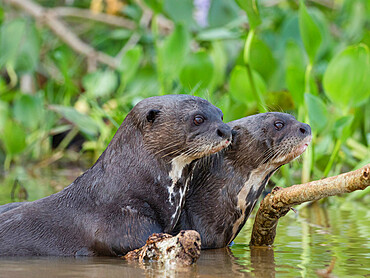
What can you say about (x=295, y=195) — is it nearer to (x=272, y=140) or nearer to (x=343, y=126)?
(x=272, y=140)

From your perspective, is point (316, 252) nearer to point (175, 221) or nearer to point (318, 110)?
point (175, 221)

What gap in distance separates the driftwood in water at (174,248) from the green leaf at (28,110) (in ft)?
16.4

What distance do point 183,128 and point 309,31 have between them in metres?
1.96

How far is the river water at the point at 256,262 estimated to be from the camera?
270 cm

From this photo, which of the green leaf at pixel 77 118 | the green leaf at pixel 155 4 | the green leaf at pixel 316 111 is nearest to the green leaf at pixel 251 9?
the green leaf at pixel 316 111

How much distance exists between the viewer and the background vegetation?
4969 mm

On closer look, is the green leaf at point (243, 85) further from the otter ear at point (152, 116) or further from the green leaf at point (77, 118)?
the otter ear at point (152, 116)

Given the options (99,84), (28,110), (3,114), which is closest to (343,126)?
(99,84)

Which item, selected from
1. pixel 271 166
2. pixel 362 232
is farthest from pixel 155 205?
pixel 362 232

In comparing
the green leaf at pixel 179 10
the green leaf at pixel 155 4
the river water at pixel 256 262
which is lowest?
the river water at pixel 256 262

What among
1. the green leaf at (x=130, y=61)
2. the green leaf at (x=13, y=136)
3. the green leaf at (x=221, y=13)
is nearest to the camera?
the green leaf at (x=130, y=61)

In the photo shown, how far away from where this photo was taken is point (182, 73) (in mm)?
5375

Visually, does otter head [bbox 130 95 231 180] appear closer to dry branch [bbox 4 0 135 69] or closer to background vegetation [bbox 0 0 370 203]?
background vegetation [bbox 0 0 370 203]

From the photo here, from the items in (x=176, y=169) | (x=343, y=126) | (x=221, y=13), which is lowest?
(x=176, y=169)
